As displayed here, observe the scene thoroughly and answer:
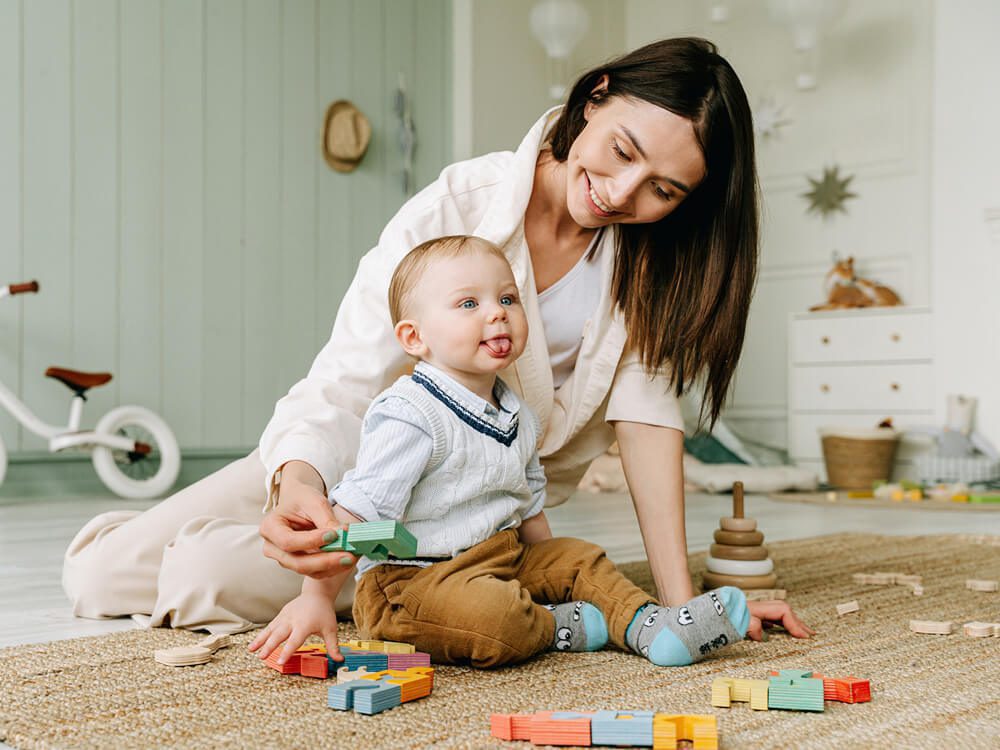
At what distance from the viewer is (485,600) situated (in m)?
1.06

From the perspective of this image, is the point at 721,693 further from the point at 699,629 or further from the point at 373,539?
the point at 373,539

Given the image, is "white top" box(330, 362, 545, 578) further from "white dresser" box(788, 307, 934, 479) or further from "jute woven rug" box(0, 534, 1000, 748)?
"white dresser" box(788, 307, 934, 479)

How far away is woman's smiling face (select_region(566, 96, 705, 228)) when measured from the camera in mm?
1240

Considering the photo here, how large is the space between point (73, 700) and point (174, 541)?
1.40 feet

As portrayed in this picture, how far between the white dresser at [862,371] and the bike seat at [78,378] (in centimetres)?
271

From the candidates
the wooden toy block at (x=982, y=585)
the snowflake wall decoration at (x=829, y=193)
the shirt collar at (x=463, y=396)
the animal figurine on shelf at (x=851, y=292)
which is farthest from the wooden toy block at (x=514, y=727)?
the snowflake wall decoration at (x=829, y=193)

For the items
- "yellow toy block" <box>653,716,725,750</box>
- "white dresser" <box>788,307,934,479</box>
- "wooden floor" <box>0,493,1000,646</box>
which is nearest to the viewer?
"yellow toy block" <box>653,716,725,750</box>

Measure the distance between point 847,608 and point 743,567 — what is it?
15 cm

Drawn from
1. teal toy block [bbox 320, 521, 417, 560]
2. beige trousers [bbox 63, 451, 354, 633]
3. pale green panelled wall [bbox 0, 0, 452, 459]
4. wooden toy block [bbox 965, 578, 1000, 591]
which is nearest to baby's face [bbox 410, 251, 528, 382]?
teal toy block [bbox 320, 521, 417, 560]

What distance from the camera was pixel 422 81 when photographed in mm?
4555

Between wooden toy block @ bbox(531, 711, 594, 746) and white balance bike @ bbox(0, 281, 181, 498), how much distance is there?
2828 mm

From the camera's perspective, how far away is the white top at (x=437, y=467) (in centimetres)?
106

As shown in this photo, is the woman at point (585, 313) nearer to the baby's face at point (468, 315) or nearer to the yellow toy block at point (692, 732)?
the baby's face at point (468, 315)

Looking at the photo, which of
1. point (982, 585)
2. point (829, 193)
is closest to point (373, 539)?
point (982, 585)
